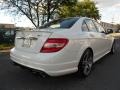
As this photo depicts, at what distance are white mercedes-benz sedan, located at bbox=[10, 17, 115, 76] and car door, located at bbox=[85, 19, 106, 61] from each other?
0.91 feet

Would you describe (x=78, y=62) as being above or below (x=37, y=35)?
below

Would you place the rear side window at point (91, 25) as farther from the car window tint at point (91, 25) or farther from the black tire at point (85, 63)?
the black tire at point (85, 63)

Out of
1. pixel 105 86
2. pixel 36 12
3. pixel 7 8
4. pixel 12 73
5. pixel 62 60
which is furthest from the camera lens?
pixel 36 12

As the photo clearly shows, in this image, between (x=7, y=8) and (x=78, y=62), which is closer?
(x=78, y=62)

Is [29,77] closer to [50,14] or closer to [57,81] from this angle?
[57,81]

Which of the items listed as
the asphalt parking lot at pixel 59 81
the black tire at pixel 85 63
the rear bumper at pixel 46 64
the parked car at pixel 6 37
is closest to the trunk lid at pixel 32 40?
the rear bumper at pixel 46 64

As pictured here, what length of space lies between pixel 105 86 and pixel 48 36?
170 cm

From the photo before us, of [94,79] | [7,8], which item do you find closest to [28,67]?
[94,79]

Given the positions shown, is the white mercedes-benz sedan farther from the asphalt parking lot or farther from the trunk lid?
the asphalt parking lot

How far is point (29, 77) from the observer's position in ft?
16.7

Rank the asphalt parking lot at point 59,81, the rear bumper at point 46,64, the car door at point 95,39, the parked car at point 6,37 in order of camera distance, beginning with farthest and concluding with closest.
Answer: the parked car at point 6,37, the car door at point 95,39, the asphalt parking lot at point 59,81, the rear bumper at point 46,64

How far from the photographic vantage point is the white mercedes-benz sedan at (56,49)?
4133mm

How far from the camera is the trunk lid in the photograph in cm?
422

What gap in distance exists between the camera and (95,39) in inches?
218
